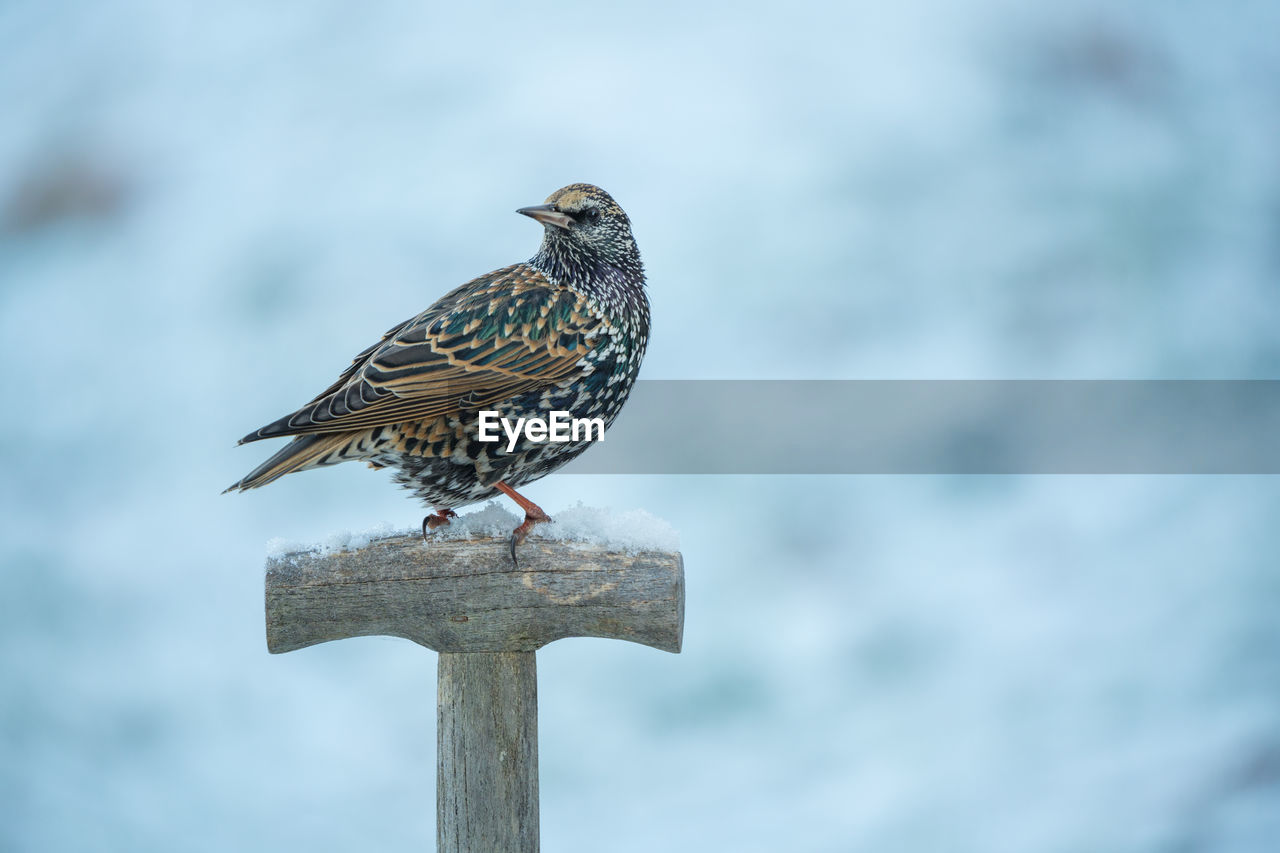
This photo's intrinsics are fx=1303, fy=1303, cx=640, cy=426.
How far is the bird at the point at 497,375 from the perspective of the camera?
3.57 meters

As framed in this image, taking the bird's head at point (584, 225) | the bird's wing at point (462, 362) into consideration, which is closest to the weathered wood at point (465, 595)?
the bird's wing at point (462, 362)

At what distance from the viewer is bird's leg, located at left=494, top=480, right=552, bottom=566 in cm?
373

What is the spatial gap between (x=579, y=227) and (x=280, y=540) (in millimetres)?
1261

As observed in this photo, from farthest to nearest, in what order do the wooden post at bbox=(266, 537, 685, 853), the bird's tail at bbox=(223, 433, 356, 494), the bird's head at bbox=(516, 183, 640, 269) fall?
the bird's head at bbox=(516, 183, 640, 269), the wooden post at bbox=(266, 537, 685, 853), the bird's tail at bbox=(223, 433, 356, 494)

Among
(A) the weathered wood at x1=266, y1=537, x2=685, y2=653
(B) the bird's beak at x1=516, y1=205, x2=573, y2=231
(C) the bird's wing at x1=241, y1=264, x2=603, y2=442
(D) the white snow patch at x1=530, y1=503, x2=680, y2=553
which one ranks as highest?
(B) the bird's beak at x1=516, y1=205, x2=573, y2=231

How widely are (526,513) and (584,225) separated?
0.85 meters

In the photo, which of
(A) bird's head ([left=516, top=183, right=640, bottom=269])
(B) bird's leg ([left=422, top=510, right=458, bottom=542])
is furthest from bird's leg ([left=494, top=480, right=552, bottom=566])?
(A) bird's head ([left=516, top=183, right=640, bottom=269])

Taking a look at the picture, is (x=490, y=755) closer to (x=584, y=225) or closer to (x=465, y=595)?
(x=465, y=595)

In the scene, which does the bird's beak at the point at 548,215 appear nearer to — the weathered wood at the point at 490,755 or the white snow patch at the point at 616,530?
the white snow patch at the point at 616,530

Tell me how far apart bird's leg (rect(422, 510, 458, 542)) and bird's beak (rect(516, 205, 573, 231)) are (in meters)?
0.93

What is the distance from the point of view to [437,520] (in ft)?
12.8

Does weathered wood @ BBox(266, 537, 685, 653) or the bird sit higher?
the bird

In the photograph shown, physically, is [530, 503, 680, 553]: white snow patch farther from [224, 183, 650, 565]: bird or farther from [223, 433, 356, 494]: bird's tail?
[223, 433, 356, 494]: bird's tail

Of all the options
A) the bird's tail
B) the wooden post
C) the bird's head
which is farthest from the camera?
the bird's head
